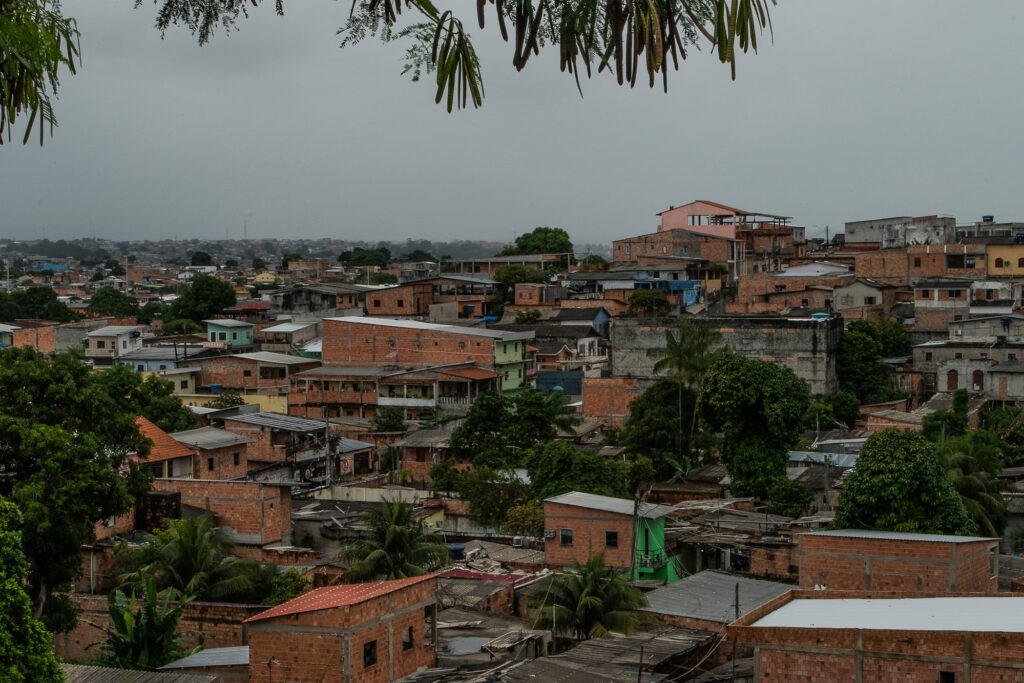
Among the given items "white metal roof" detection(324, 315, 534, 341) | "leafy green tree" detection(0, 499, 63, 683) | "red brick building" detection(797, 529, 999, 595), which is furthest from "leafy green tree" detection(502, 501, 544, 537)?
"white metal roof" detection(324, 315, 534, 341)

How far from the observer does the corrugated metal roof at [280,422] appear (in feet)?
71.0

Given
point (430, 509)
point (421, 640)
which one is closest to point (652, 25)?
point (421, 640)

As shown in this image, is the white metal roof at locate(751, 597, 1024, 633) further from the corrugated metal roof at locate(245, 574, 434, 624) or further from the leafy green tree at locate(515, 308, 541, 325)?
the leafy green tree at locate(515, 308, 541, 325)

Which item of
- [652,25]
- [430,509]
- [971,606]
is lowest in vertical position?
[430,509]

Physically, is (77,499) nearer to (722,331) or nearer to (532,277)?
Result: (722,331)

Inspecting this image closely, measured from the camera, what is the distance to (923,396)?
1059 inches

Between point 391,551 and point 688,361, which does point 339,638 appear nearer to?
point 391,551

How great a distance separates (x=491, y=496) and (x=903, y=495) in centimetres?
606

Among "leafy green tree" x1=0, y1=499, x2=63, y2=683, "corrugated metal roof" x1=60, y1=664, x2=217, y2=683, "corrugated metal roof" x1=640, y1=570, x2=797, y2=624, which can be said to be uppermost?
"leafy green tree" x1=0, y1=499, x2=63, y2=683

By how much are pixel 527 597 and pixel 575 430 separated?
13.2 meters

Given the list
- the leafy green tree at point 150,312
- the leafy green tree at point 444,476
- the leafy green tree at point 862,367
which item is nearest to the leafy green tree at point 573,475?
the leafy green tree at point 444,476

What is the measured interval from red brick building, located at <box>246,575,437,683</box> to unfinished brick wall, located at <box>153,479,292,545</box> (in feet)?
19.3

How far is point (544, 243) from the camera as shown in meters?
55.0

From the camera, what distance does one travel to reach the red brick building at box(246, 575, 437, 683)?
841cm
